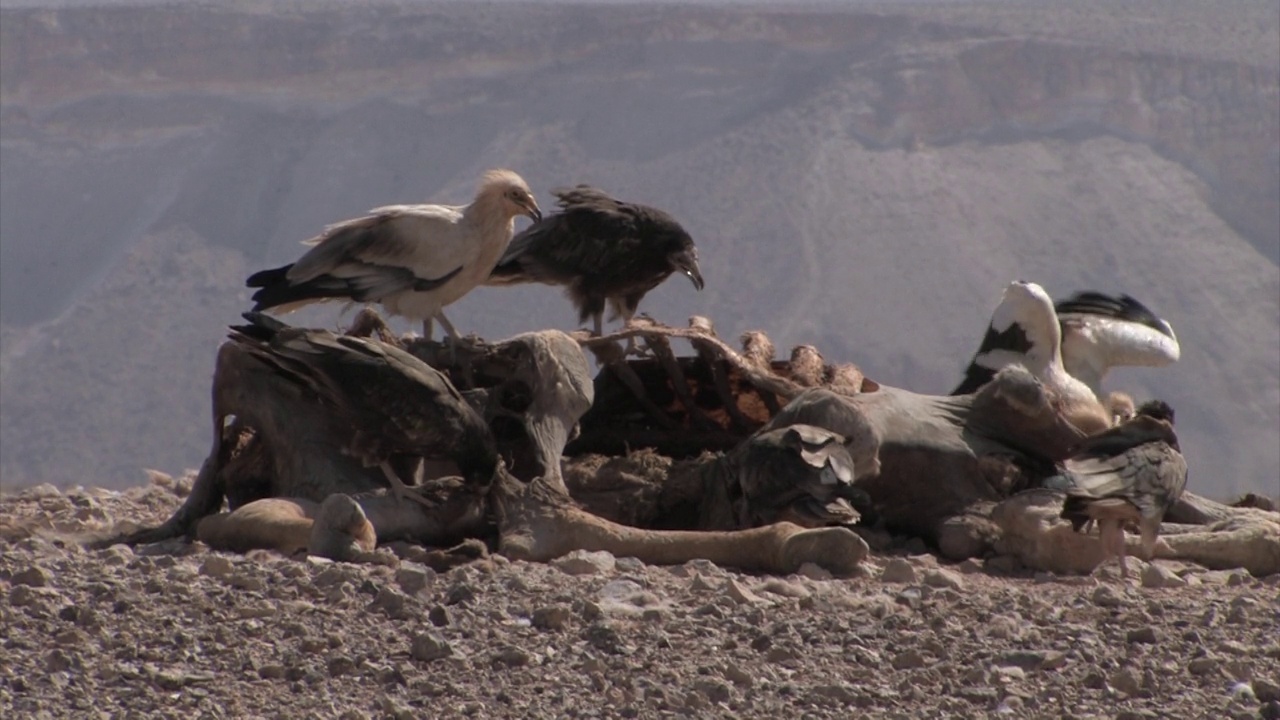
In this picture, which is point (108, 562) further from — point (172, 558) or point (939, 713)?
point (939, 713)

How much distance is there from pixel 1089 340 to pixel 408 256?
146 inches

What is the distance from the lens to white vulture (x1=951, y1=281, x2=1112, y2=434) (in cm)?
995

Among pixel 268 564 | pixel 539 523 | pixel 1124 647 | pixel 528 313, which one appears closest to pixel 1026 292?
pixel 539 523

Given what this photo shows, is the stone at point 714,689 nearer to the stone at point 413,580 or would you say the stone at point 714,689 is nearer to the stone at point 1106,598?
the stone at point 413,580

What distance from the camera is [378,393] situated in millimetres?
8219

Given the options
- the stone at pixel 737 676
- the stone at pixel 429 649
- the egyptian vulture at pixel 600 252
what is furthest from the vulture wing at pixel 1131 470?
the egyptian vulture at pixel 600 252

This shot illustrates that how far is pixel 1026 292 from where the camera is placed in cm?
1009

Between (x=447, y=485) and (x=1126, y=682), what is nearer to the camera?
(x=1126, y=682)

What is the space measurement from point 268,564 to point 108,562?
68cm

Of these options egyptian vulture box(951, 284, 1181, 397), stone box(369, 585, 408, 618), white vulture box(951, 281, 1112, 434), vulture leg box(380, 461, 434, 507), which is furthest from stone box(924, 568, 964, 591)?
egyptian vulture box(951, 284, 1181, 397)

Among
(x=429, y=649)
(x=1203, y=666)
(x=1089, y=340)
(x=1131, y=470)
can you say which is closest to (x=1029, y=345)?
(x=1089, y=340)

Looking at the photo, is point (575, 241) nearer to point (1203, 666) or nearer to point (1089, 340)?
point (1089, 340)

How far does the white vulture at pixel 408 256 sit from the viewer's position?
10625mm

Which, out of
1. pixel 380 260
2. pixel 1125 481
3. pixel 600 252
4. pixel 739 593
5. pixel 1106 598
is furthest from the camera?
pixel 600 252
